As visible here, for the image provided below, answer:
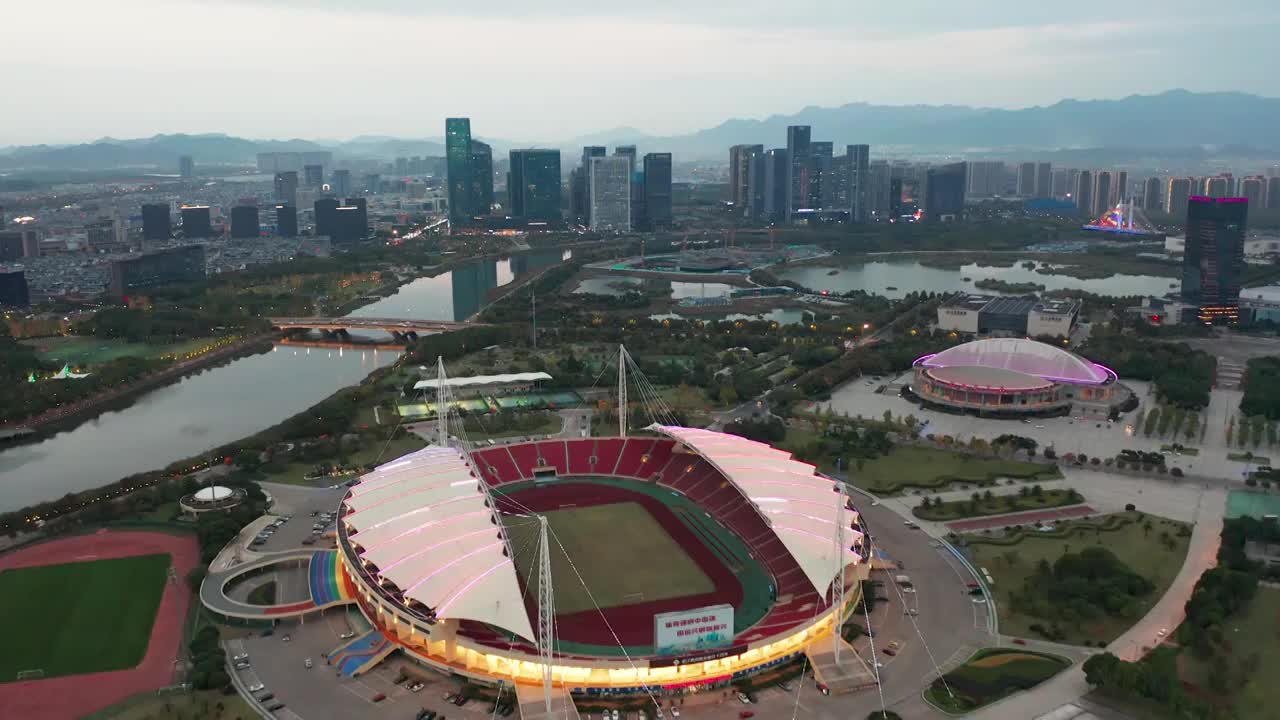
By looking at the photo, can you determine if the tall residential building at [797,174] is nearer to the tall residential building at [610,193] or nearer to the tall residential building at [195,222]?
the tall residential building at [610,193]

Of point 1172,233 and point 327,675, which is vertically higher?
point 1172,233

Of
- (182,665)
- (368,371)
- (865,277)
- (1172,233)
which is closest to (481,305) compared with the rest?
(368,371)

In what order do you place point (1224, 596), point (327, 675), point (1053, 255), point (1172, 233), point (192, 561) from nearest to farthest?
point (327, 675), point (1224, 596), point (192, 561), point (1053, 255), point (1172, 233)

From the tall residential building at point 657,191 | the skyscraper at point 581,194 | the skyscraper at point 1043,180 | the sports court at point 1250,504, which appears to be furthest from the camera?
the skyscraper at point 1043,180

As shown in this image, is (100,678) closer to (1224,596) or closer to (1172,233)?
(1224,596)

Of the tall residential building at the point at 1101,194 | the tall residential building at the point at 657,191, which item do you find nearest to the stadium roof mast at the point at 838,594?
the tall residential building at the point at 657,191

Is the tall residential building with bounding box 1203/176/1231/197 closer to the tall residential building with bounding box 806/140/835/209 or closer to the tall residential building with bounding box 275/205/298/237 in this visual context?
the tall residential building with bounding box 806/140/835/209

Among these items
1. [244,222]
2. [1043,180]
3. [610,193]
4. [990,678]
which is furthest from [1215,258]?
[1043,180]
